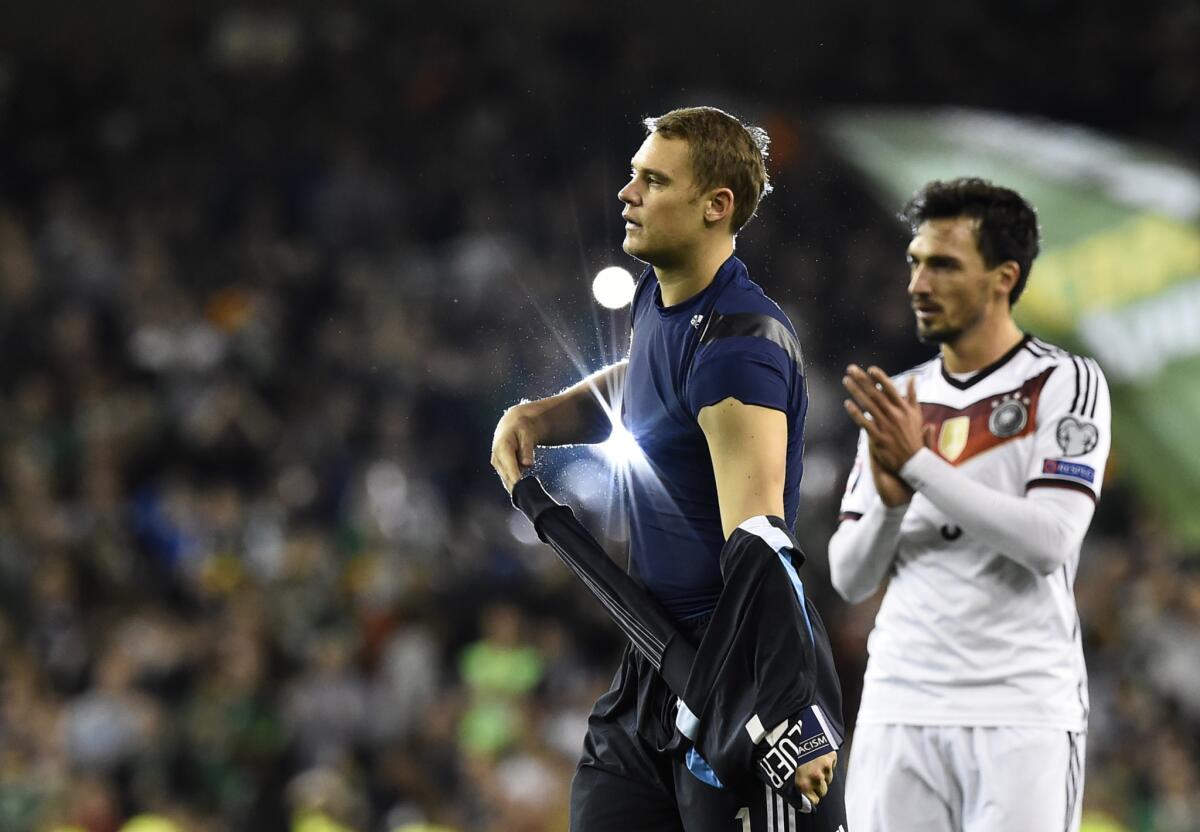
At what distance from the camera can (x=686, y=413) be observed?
3576mm

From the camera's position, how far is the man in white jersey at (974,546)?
4094 millimetres

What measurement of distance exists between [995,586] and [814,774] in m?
1.19

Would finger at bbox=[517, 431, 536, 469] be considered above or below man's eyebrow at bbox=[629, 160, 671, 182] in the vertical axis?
below

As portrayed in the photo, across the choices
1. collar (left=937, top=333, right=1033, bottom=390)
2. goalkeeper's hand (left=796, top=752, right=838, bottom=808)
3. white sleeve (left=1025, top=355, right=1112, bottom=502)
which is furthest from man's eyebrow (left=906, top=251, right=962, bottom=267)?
goalkeeper's hand (left=796, top=752, right=838, bottom=808)

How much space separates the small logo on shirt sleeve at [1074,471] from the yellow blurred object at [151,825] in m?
6.11

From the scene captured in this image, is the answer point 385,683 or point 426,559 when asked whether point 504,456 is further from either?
point 426,559

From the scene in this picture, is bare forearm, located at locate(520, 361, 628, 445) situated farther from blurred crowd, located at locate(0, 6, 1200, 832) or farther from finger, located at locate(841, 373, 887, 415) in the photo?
blurred crowd, located at locate(0, 6, 1200, 832)

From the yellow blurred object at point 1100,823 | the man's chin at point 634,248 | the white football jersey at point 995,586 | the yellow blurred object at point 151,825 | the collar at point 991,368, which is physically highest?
the man's chin at point 634,248

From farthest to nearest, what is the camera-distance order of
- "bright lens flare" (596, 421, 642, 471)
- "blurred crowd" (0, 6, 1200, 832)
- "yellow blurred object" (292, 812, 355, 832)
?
"blurred crowd" (0, 6, 1200, 832) → "yellow blurred object" (292, 812, 355, 832) → "bright lens flare" (596, 421, 642, 471)

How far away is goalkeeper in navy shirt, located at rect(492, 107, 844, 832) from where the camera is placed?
11.3 feet

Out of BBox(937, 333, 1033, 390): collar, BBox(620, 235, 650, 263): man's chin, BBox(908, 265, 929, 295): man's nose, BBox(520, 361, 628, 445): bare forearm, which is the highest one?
BBox(908, 265, 929, 295): man's nose

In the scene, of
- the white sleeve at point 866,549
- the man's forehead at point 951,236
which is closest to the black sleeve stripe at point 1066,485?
the white sleeve at point 866,549

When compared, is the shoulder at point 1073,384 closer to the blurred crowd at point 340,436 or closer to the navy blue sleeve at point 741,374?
the navy blue sleeve at point 741,374

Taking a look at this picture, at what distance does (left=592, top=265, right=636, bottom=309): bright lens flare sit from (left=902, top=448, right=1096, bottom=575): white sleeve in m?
0.87
